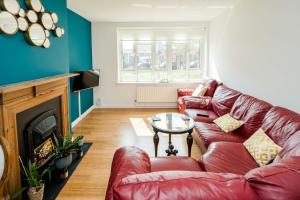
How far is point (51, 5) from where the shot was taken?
118 inches

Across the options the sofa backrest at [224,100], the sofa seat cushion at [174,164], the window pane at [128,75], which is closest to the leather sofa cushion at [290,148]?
the sofa seat cushion at [174,164]

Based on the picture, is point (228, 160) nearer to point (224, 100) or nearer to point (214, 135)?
point (214, 135)

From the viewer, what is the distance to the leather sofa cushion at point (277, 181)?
1001 millimetres

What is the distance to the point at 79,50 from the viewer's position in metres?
5.29

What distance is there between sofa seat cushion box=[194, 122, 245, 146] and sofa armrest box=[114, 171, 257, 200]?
1838mm

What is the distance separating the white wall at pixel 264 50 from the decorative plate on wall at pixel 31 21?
9.10ft

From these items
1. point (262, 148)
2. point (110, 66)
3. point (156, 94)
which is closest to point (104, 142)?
point (262, 148)

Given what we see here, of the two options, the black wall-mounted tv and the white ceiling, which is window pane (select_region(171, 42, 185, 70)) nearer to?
the white ceiling

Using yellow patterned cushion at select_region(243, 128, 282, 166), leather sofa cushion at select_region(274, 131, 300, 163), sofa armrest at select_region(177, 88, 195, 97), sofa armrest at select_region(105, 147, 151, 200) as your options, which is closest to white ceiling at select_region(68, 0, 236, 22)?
sofa armrest at select_region(177, 88, 195, 97)

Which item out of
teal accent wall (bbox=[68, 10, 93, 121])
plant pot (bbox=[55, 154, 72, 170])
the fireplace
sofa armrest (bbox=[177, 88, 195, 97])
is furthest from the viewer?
sofa armrest (bbox=[177, 88, 195, 97])

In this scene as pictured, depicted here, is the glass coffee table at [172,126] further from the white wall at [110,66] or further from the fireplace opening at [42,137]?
the white wall at [110,66]

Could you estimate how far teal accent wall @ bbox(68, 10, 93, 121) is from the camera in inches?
190

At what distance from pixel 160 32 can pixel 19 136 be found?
4.82 meters

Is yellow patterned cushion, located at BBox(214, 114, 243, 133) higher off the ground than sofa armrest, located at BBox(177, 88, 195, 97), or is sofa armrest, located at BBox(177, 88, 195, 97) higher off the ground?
sofa armrest, located at BBox(177, 88, 195, 97)
